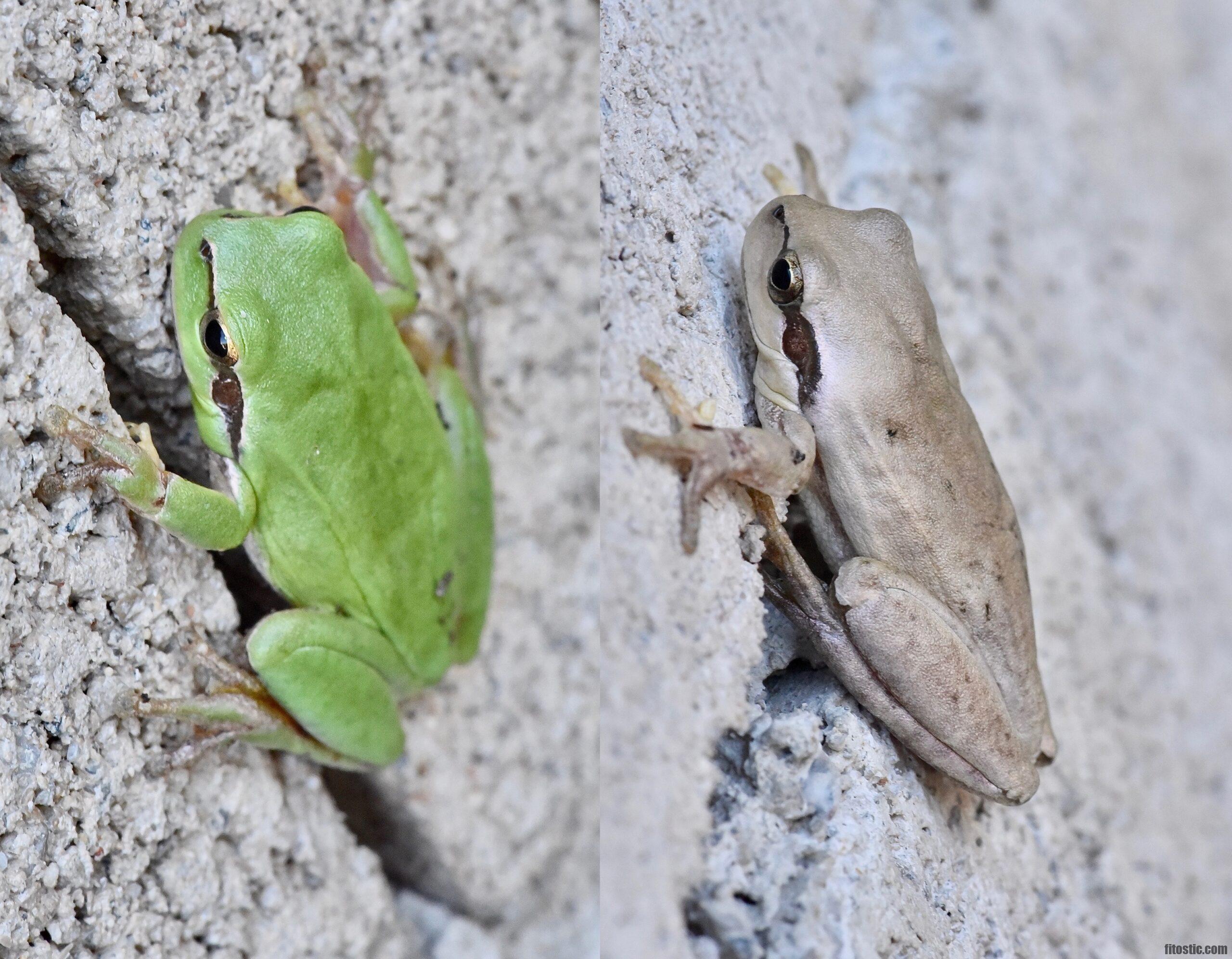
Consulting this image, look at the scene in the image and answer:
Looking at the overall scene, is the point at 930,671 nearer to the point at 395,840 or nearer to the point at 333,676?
the point at 333,676

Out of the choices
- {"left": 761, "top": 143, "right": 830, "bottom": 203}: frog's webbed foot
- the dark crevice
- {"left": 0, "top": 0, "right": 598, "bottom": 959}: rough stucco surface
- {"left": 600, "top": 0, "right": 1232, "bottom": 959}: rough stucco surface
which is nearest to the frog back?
{"left": 0, "top": 0, "right": 598, "bottom": 959}: rough stucco surface

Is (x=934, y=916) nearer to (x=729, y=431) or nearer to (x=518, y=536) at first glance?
(x=729, y=431)

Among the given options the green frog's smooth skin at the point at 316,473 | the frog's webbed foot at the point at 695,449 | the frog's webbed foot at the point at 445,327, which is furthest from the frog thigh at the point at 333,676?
the frog's webbed foot at the point at 695,449

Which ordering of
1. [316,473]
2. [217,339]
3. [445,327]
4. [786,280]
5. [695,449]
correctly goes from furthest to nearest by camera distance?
[445,327] → [316,473] → [217,339] → [786,280] → [695,449]

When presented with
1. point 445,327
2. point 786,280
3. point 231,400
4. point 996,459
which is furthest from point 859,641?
point 445,327

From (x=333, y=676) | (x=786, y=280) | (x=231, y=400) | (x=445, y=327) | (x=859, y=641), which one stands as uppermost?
(x=786, y=280)

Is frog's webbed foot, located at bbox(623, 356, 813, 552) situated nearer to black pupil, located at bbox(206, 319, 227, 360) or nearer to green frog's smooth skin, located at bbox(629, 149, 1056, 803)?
green frog's smooth skin, located at bbox(629, 149, 1056, 803)
